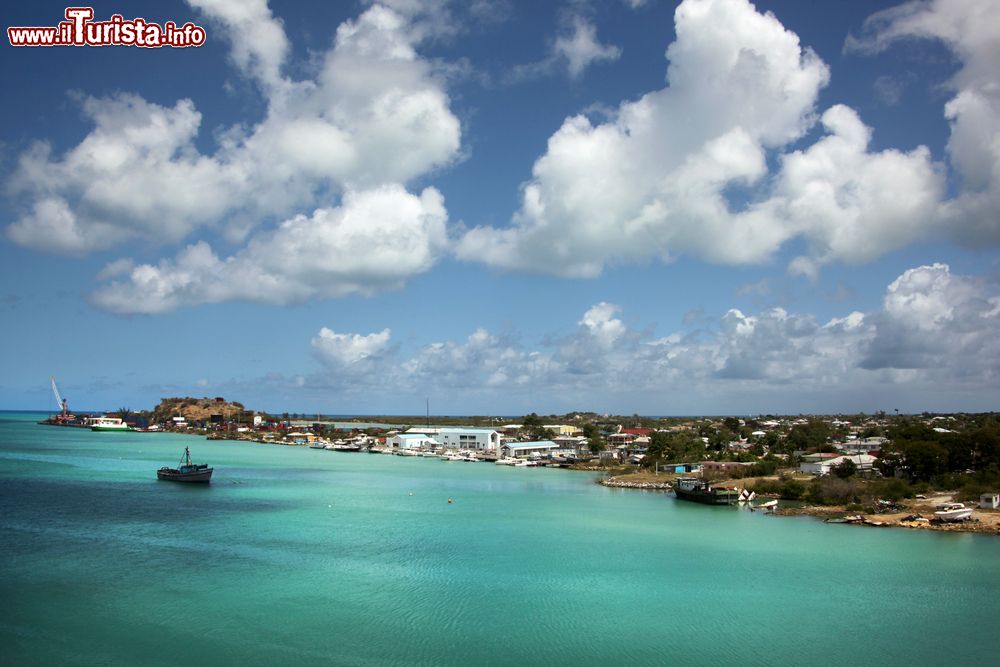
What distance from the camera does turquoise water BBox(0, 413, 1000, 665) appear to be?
16.0 meters

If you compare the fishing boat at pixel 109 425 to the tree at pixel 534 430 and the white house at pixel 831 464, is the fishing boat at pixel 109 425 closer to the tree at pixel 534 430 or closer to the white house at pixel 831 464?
the tree at pixel 534 430

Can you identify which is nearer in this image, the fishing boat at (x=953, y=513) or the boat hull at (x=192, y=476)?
the fishing boat at (x=953, y=513)

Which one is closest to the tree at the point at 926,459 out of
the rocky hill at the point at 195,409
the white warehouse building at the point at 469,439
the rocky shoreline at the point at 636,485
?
the rocky shoreline at the point at 636,485

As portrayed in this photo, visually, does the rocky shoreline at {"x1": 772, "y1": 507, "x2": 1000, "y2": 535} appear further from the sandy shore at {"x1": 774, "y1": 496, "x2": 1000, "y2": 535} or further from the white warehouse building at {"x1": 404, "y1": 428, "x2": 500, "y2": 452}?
the white warehouse building at {"x1": 404, "y1": 428, "x2": 500, "y2": 452}

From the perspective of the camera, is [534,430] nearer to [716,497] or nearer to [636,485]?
[636,485]

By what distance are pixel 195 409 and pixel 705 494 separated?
420 ft

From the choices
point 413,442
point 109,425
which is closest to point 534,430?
point 413,442

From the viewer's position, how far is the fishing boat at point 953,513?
31695mm

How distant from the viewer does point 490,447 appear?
8262 cm

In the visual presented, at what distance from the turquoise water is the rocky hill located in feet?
356

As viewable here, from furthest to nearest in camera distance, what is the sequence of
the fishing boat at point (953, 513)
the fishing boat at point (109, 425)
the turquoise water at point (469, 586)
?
1. the fishing boat at point (109, 425)
2. the fishing boat at point (953, 513)
3. the turquoise water at point (469, 586)

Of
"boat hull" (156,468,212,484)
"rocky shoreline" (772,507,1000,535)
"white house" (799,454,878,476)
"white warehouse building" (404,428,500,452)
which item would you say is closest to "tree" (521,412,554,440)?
"white warehouse building" (404,428,500,452)

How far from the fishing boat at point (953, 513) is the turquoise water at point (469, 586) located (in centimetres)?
243

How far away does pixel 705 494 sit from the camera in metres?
41.2
